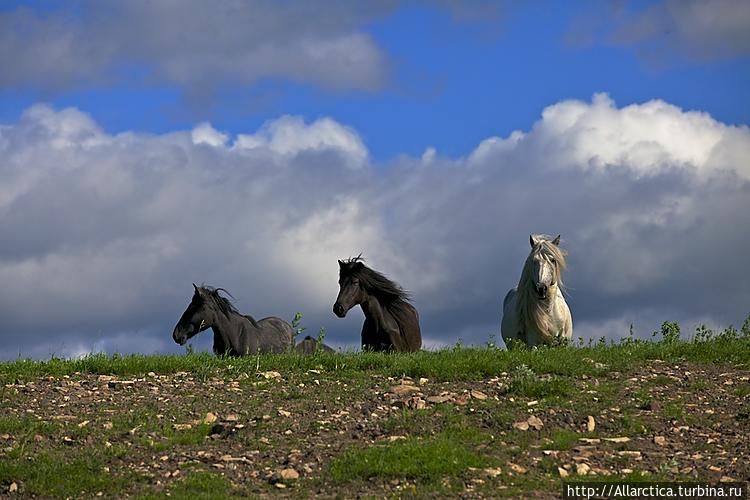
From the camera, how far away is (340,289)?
19.7 meters

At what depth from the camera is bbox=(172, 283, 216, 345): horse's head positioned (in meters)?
20.5

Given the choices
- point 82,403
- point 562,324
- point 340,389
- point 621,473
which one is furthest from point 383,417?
point 562,324

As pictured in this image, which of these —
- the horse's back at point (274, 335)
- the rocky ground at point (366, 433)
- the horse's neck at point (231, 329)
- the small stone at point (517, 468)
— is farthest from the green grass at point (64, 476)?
the horse's back at point (274, 335)

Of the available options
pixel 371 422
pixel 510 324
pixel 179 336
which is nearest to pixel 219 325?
pixel 179 336

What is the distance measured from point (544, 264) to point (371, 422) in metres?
6.30

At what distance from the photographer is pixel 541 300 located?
18.0 meters

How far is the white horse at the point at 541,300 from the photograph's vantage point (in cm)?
1752

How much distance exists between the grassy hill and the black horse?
12.8ft

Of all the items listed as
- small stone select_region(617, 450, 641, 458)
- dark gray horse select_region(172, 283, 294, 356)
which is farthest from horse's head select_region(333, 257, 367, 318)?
small stone select_region(617, 450, 641, 458)

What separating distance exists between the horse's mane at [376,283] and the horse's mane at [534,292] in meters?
2.68

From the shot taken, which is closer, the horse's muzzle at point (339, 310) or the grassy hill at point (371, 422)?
the grassy hill at point (371, 422)

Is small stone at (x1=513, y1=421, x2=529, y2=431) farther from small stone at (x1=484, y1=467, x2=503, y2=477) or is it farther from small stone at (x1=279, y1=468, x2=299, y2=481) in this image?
small stone at (x1=279, y1=468, x2=299, y2=481)

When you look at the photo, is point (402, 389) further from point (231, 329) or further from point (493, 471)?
point (231, 329)

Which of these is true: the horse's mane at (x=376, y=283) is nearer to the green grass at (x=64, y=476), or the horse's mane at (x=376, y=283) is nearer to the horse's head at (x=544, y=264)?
the horse's head at (x=544, y=264)
